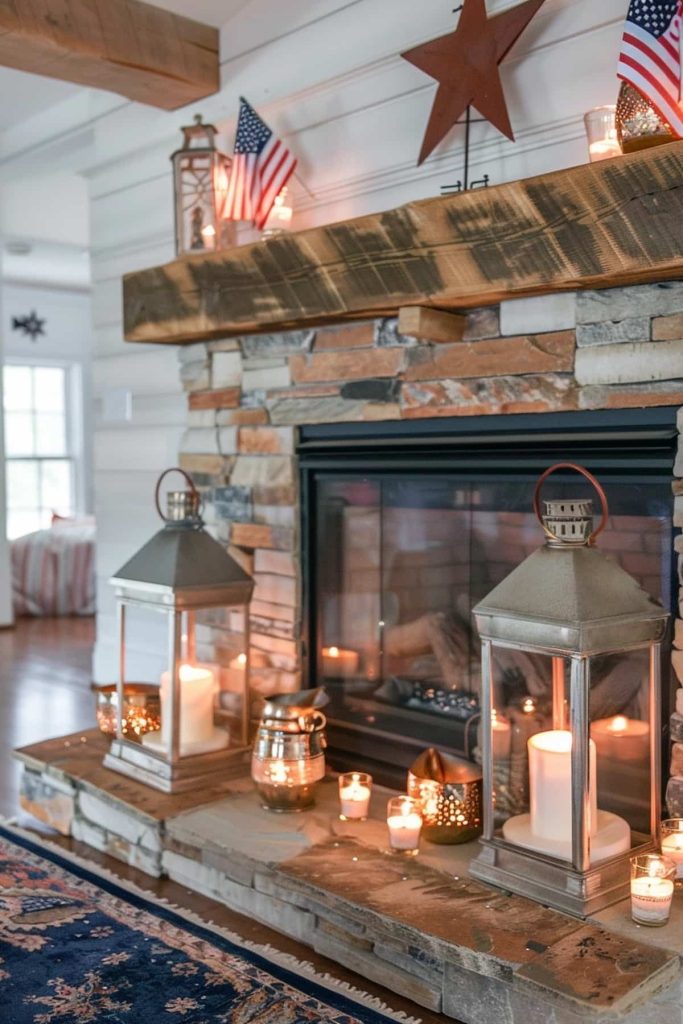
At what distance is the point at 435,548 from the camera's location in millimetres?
2930

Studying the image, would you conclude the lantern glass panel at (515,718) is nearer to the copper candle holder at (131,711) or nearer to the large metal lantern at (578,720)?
the large metal lantern at (578,720)

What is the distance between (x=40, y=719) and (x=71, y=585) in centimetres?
307

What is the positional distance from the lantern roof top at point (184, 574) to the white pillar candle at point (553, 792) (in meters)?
1.10

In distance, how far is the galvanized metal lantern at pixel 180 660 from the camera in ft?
9.76

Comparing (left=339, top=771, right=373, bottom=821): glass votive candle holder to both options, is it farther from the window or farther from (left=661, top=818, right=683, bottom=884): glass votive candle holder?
the window

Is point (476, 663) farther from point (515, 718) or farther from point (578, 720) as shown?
point (578, 720)

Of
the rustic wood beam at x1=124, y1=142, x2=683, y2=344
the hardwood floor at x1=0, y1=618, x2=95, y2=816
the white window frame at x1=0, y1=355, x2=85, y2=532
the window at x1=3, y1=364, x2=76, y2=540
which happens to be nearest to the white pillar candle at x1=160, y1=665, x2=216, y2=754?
the hardwood floor at x1=0, y1=618, x2=95, y2=816

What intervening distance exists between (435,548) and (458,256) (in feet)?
2.70

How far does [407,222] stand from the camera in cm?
257

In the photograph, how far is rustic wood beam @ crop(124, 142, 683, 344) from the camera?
214 cm

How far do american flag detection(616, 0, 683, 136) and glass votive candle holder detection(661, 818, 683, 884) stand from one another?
142 cm

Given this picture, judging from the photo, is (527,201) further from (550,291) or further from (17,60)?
(17,60)

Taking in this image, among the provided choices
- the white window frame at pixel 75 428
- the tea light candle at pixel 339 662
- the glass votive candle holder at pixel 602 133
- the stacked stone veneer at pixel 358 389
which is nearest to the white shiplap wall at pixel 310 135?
the glass votive candle holder at pixel 602 133

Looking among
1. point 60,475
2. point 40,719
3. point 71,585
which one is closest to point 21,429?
point 60,475
